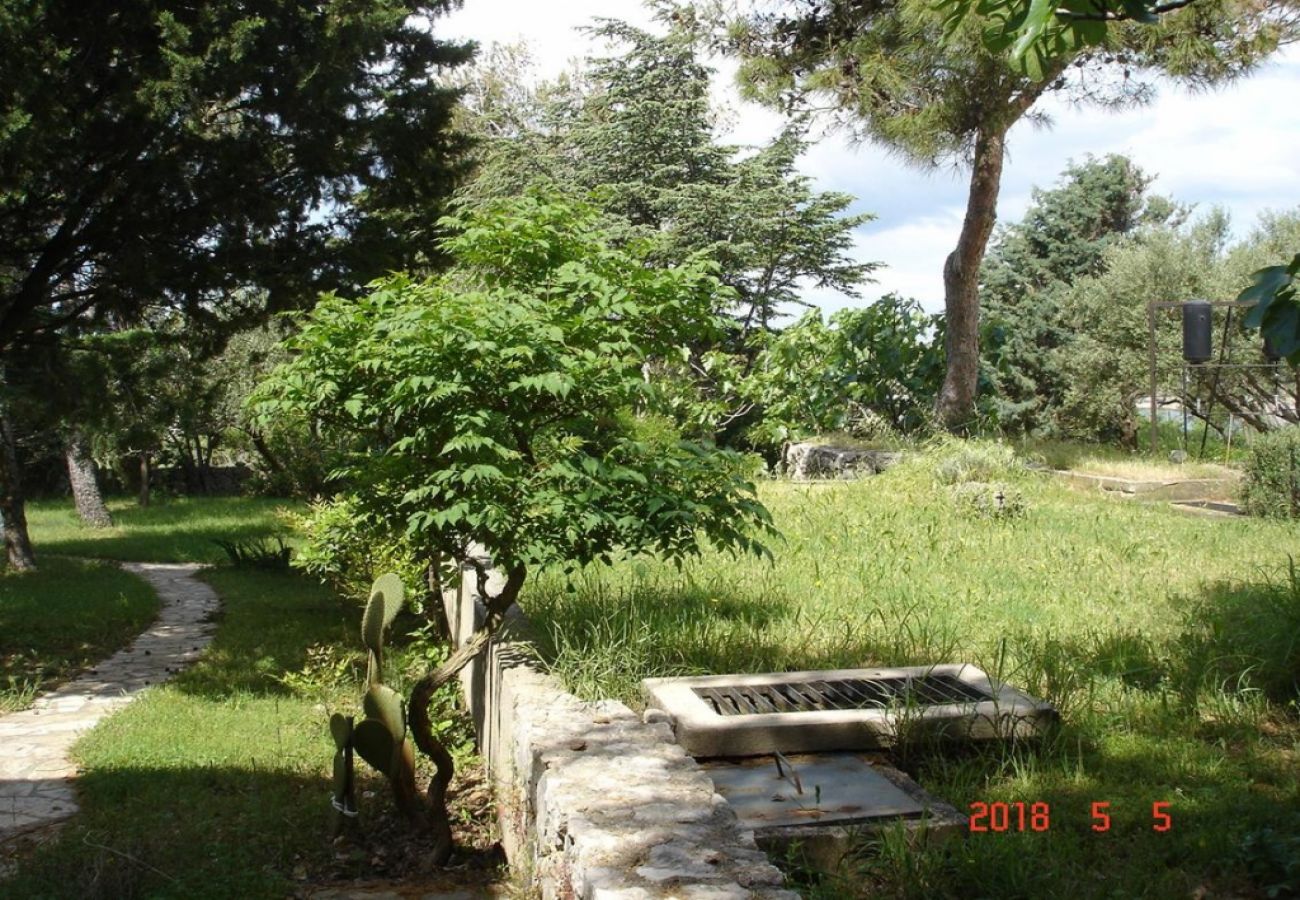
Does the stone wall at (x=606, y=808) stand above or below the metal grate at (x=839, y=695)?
above

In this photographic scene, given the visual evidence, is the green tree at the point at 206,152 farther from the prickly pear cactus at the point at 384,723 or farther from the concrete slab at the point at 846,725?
the concrete slab at the point at 846,725

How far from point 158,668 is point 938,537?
592cm

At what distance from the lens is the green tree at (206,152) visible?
24.5ft

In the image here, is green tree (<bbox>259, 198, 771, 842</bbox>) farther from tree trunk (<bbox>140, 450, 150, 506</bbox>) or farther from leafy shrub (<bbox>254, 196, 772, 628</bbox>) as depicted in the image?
tree trunk (<bbox>140, 450, 150, 506</bbox>)

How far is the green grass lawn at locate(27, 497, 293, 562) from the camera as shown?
50.1 ft

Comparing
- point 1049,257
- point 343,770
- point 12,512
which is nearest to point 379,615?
point 343,770

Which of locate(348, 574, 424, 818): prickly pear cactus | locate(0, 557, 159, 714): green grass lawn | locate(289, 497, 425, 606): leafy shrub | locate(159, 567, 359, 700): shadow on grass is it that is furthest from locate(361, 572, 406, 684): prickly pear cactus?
locate(0, 557, 159, 714): green grass lawn

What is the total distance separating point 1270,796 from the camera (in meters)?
3.58

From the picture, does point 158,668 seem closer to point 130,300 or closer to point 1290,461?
point 130,300

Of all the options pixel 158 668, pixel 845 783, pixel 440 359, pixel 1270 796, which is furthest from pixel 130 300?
pixel 1270 796
